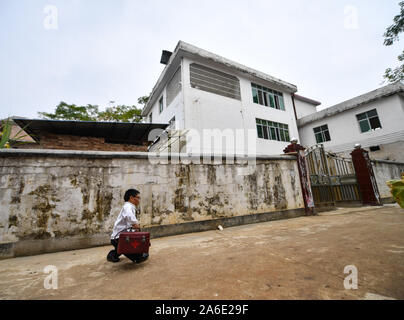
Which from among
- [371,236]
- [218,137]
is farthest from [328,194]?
[218,137]

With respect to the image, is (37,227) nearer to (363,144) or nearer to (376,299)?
(376,299)

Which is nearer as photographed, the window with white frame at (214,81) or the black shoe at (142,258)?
the black shoe at (142,258)

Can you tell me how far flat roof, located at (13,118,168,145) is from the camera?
291 inches

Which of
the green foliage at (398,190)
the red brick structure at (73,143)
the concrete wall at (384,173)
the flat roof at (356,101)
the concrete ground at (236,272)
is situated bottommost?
the concrete ground at (236,272)

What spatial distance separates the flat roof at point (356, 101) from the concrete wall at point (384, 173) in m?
4.42

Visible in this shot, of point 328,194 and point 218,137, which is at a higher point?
point 218,137

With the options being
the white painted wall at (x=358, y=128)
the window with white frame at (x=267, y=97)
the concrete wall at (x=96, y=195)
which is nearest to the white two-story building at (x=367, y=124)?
the white painted wall at (x=358, y=128)

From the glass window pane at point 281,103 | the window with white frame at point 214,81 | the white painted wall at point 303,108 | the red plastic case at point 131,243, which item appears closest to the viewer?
the red plastic case at point 131,243

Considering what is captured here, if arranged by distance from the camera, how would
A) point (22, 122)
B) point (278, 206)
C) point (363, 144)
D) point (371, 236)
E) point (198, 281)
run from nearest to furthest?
point (198, 281)
point (371, 236)
point (278, 206)
point (22, 122)
point (363, 144)

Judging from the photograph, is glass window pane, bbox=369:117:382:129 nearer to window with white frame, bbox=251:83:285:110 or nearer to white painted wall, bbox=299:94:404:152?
white painted wall, bbox=299:94:404:152

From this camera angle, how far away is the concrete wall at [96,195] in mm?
3604

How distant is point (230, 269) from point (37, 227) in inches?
149

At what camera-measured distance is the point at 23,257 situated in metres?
3.45

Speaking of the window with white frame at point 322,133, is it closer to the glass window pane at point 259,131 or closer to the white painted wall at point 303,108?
the white painted wall at point 303,108
